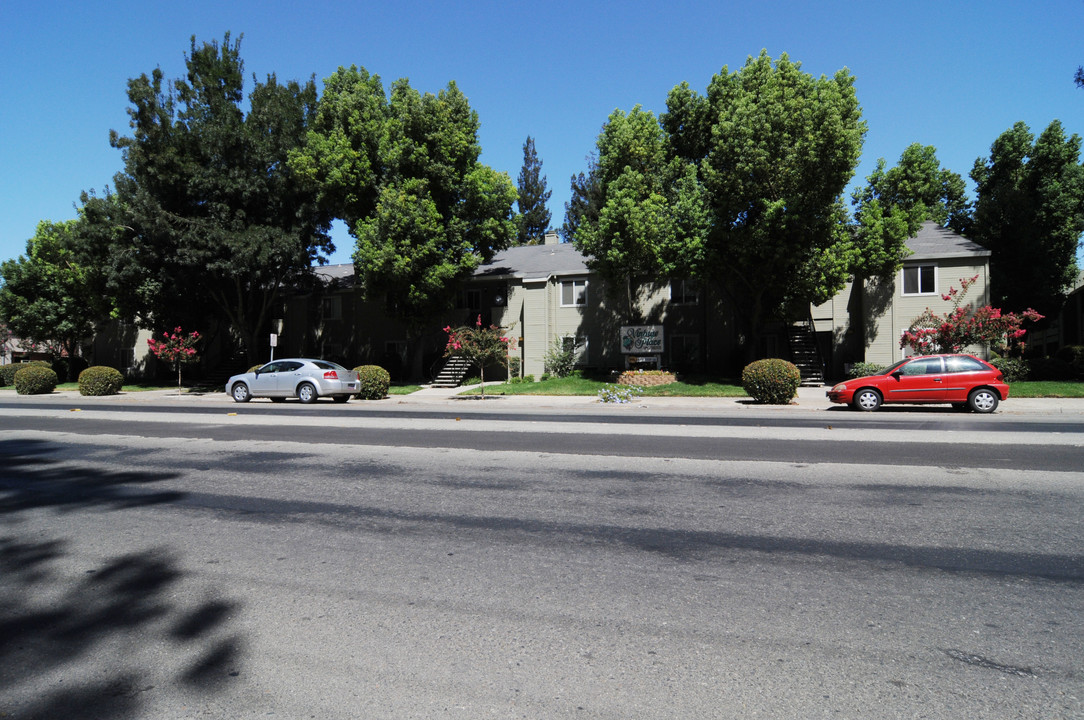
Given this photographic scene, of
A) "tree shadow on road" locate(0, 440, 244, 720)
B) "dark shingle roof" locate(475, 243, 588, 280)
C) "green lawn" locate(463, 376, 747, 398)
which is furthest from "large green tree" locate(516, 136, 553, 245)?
"tree shadow on road" locate(0, 440, 244, 720)

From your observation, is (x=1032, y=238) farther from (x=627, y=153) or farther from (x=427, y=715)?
(x=427, y=715)

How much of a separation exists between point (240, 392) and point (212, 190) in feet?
39.3

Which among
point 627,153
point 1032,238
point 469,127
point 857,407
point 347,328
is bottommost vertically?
point 857,407

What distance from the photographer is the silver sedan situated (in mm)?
22406

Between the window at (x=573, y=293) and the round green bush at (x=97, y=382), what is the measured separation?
21.9m

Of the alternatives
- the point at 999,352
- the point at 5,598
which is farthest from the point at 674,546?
the point at 999,352

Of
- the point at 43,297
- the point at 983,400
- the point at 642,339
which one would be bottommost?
the point at 983,400

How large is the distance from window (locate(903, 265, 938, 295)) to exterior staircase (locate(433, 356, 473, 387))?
2131 centimetres

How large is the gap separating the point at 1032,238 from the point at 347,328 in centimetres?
3903

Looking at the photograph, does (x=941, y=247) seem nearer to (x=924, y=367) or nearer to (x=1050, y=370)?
(x=1050, y=370)

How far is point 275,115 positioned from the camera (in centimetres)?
3138

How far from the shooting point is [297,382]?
22562 mm

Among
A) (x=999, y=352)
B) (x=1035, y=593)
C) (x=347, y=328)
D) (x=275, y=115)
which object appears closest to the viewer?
(x=1035, y=593)

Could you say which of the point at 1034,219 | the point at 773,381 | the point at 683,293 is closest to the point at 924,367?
the point at 773,381
